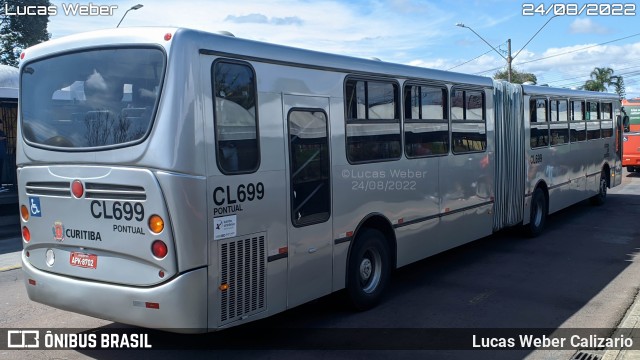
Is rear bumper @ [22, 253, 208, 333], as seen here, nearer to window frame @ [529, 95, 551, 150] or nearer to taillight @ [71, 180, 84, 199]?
taillight @ [71, 180, 84, 199]

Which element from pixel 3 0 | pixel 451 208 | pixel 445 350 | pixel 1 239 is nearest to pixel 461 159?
pixel 451 208

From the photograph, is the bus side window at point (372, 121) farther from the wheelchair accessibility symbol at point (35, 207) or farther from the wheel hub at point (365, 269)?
the wheelchair accessibility symbol at point (35, 207)

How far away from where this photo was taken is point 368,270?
23.2 ft

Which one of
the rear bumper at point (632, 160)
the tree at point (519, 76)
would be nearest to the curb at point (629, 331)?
the rear bumper at point (632, 160)

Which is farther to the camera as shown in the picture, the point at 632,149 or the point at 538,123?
the point at 632,149

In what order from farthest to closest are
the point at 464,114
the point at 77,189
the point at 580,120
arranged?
the point at 580,120 < the point at 464,114 < the point at 77,189

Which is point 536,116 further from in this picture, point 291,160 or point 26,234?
point 26,234

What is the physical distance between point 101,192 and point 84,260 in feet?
2.11

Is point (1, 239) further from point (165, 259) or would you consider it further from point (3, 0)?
point (3, 0)

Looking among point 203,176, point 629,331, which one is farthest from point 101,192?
point 629,331

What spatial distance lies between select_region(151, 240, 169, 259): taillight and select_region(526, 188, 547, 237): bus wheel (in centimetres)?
859

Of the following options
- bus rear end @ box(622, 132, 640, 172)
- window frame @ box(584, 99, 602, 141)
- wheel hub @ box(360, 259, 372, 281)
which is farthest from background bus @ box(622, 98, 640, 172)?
wheel hub @ box(360, 259, 372, 281)

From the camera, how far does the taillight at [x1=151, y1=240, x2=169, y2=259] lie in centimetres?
466

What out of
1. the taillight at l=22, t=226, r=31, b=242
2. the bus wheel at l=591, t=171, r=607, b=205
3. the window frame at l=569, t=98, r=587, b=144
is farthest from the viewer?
the bus wheel at l=591, t=171, r=607, b=205
